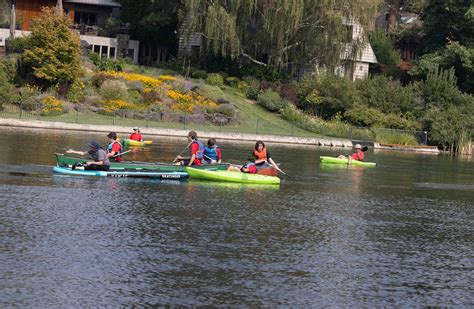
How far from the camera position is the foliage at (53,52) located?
218 feet

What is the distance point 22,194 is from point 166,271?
10.5 metres

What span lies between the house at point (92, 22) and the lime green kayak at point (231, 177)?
43.3m

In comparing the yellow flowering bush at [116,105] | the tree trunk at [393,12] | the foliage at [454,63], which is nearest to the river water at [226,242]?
the yellow flowering bush at [116,105]

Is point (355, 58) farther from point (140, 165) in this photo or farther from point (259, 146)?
point (140, 165)

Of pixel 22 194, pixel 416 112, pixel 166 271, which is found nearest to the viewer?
pixel 166 271

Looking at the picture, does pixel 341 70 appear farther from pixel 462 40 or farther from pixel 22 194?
→ pixel 22 194

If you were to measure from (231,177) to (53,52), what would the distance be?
33.5 meters

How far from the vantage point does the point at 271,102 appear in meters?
73.6

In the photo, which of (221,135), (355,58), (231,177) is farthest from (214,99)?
(231,177)

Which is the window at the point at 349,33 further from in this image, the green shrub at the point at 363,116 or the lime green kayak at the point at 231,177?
the lime green kayak at the point at 231,177

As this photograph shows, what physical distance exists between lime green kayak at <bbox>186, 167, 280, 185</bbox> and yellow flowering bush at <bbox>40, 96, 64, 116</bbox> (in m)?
28.3

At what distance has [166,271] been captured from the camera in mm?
20141

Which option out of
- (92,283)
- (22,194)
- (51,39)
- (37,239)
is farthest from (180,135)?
(92,283)

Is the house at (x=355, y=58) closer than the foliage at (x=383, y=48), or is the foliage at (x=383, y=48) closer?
the house at (x=355, y=58)
